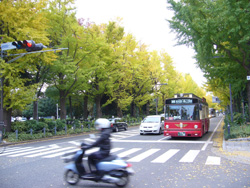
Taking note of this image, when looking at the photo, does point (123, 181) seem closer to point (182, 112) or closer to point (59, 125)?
point (182, 112)

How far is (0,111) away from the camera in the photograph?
56.5 ft

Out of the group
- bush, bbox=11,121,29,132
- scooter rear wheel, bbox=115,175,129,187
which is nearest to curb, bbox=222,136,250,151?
scooter rear wheel, bbox=115,175,129,187

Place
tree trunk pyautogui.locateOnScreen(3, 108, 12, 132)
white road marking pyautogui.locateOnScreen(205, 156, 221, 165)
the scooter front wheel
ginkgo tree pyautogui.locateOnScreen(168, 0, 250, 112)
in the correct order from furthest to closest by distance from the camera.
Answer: tree trunk pyautogui.locateOnScreen(3, 108, 12, 132) → ginkgo tree pyautogui.locateOnScreen(168, 0, 250, 112) → white road marking pyautogui.locateOnScreen(205, 156, 221, 165) → the scooter front wheel

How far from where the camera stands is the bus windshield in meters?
16.4

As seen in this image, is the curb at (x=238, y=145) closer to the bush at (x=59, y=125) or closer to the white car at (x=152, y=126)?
the white car at (x=152, y=126)

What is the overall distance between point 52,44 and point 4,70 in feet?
32.4

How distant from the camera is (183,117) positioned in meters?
16.6

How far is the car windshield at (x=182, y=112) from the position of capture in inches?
646

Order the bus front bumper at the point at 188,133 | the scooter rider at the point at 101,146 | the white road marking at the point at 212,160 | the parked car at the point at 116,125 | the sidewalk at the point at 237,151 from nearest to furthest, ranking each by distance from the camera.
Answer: the scooter rider at the point at 101,146 → the white road marking at the point at 212,160 → the sidewalk at the point at 237,151 → the bus front bumper at the point at 188,133 → the parked car at the point at 116,125

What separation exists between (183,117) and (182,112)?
1.12 feet

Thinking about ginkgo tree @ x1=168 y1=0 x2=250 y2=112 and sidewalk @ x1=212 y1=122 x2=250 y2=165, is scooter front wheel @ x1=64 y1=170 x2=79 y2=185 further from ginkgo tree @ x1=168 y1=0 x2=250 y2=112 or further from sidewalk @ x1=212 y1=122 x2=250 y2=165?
ginkgo tree @ x1=168 y1=0 x2=250 y2=112

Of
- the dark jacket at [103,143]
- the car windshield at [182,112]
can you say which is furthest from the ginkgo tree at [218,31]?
the dark jacket at [103,143]

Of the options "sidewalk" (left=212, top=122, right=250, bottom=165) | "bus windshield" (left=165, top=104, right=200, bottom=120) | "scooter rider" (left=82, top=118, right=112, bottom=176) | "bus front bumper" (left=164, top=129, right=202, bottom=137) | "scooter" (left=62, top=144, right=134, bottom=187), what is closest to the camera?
"scooter" (left=62, top=144, right=134, bottom=187)

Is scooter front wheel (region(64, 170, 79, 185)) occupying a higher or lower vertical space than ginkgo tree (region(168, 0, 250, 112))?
lower
